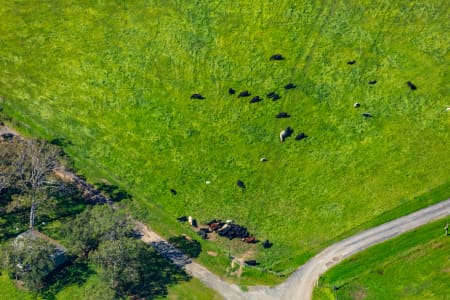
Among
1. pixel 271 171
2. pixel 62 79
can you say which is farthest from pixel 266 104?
pixel 62 79

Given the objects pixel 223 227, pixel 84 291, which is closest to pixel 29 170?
pixel 84 291

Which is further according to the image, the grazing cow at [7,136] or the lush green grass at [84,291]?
the grazing cow at [7,136]

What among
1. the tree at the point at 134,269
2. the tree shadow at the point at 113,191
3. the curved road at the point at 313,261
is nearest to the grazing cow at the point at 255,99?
the tree shadow at the point at 113,191

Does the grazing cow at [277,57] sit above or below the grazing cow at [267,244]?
above

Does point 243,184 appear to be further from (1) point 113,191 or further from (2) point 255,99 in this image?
(1) point 113,191

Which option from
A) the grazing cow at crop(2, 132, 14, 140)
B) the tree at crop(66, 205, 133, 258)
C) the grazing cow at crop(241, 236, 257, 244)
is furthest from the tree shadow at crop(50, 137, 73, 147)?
the grazing cow at crop(241, 236, 257, 244)

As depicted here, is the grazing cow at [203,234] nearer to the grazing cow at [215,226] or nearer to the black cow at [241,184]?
the grazing cow at [215,226]
